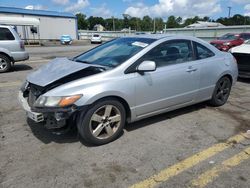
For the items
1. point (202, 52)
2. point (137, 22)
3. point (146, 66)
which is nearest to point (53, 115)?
point (146, 66)

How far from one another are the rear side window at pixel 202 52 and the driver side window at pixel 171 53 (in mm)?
173

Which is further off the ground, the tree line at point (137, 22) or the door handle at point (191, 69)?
the tree line at point (137, 22)

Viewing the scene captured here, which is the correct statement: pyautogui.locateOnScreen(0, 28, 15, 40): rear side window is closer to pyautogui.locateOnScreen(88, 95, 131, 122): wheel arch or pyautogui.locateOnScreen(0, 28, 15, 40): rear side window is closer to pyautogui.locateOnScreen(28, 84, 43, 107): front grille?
pyautogui.locateOnScreen(28, 84, 43, 107): front grille

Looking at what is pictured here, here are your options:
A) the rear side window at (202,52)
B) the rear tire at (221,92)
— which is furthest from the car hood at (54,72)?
the rear tire at (221,92)

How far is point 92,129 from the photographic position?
3621mm

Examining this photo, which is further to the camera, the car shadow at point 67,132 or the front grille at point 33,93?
the car shadow at point 67,132

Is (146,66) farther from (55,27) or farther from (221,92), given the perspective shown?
(55,27)

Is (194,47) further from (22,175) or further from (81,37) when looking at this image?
(81,37)

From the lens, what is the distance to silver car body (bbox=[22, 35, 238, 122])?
3.48m

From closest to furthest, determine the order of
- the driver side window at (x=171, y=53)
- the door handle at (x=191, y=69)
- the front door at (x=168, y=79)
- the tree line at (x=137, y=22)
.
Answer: the front door at (x=168, y=79), the driver side window at (x=171, y=53), the door handle at (x=191, y=69), the tree line at (x=137, y=22)

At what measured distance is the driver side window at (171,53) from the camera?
13.8ft

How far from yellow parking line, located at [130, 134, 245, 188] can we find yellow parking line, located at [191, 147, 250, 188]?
22 centimetres

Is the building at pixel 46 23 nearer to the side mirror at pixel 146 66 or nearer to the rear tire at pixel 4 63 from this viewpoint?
the rear tire at pixel 4 63

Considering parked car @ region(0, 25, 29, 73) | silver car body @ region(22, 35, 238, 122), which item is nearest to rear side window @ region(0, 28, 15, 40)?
parked car @ region(0, 25, 29, 73)
